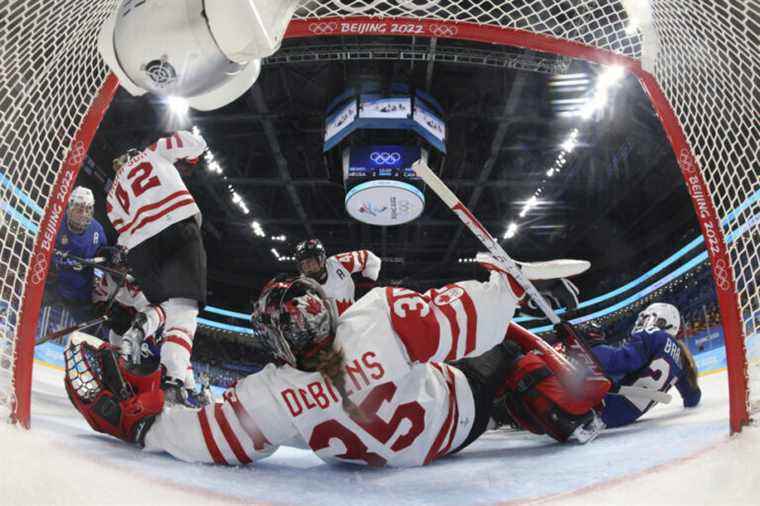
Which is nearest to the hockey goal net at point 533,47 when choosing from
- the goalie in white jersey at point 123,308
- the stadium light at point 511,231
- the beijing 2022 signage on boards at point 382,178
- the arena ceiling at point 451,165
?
the goalie in white jersey at point 123,308

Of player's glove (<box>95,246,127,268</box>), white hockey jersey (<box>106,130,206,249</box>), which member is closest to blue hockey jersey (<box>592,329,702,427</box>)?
white hockey jersey (<box>106,130,206,249</box>)

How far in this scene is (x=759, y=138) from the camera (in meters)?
1.10

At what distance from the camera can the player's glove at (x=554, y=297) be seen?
1.15 m

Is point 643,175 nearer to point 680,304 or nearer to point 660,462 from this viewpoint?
point 680,304

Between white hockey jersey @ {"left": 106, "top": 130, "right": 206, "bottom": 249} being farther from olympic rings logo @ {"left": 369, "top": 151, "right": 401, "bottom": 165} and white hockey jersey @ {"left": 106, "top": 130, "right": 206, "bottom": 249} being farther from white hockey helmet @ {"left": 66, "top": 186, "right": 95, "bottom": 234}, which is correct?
olympic rings logo @ {"left": 369, "top": 151, "right": 401, "bottom": 165}

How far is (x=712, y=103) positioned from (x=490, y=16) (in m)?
0.59

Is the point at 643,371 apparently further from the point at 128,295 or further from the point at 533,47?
the point at 128,295

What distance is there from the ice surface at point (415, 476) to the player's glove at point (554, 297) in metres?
0.31

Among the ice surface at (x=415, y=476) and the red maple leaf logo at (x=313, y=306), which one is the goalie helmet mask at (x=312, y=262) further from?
the red maple leaf logo at (x=313, y=306)

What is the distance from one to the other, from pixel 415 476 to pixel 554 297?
530 mm

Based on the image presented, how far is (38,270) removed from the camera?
1.15 meters

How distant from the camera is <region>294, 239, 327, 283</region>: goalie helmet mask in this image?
2373 millimetres

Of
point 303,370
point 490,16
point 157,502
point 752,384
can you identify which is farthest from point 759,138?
point 157,502

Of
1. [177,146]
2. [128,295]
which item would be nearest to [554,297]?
[177,146]
